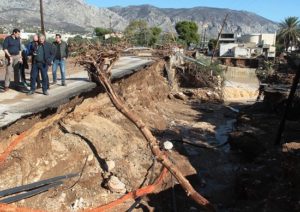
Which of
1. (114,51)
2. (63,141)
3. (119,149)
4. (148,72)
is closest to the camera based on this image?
(114,51)

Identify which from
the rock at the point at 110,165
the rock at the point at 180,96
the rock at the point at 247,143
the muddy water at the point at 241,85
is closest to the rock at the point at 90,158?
the rock at the point at 110,165

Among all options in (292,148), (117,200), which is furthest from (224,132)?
(117,200)

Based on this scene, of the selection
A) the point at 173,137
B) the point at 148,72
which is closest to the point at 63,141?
the point at 173,137

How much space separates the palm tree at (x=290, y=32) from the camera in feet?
310

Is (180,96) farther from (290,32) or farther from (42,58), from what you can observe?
(290,32)

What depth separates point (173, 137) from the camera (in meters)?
18.9

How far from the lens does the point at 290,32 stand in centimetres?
9456

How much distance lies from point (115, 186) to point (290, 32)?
90219 millimetres

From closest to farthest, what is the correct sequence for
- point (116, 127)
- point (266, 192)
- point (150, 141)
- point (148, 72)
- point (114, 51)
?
point (150, 141) → point (114, 51) → point (266, 192) → point (116, 127) → point (148, 72)

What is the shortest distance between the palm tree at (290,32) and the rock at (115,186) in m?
86.8

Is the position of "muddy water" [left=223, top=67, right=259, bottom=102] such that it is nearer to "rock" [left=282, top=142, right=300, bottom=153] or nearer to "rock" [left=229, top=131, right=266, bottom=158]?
"rock" [left=229, top=131, right=266, bottom=158]

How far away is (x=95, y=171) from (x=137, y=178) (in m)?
1.27

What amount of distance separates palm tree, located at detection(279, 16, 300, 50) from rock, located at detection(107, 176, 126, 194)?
86.8 meters

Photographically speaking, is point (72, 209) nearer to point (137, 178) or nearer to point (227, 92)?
point (137, 178)
